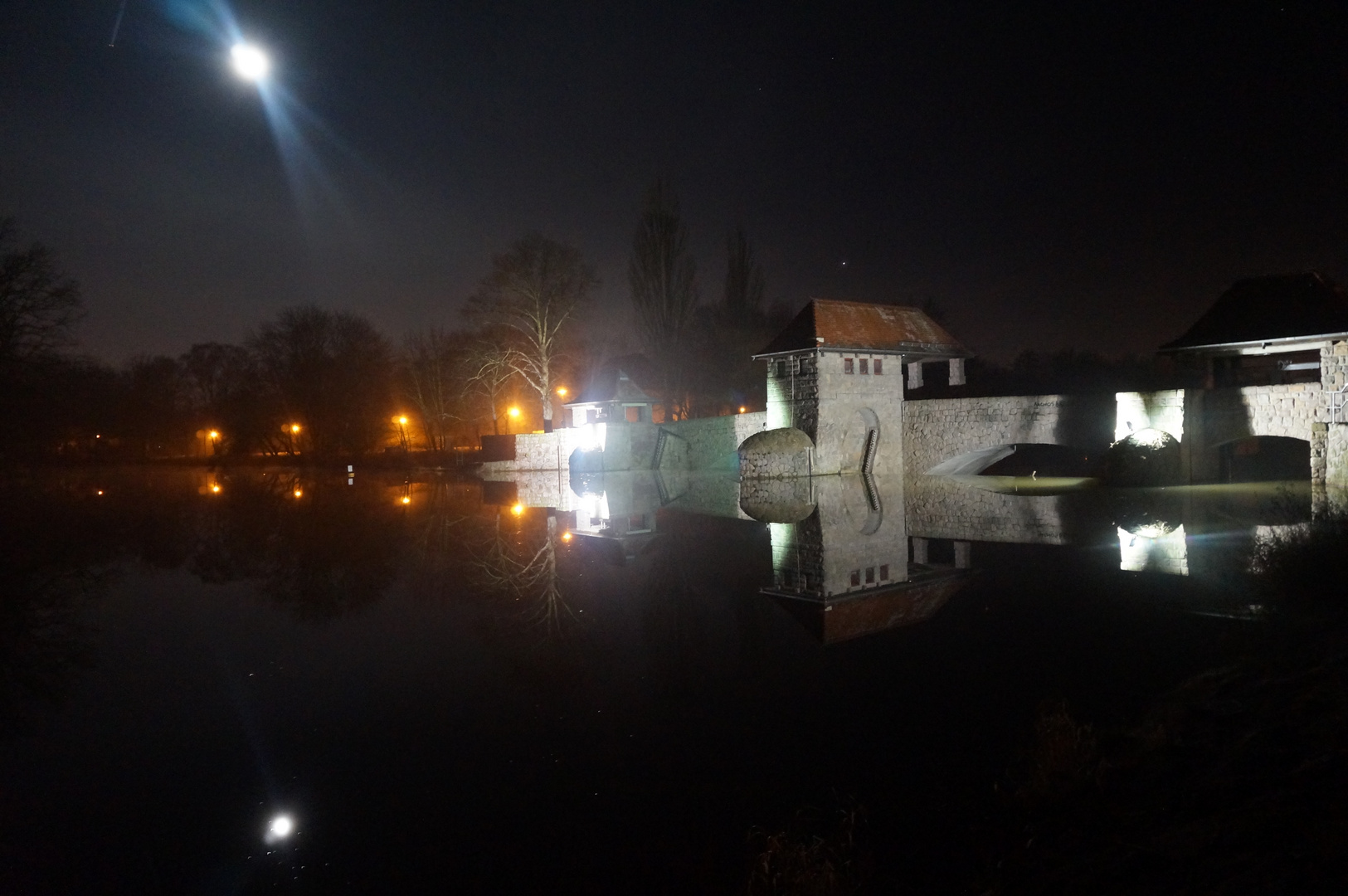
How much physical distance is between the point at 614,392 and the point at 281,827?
114ft

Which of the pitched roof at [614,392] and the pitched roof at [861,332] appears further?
the pitched roof at [614,392]

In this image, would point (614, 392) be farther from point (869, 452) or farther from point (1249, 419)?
point (1249, 419)

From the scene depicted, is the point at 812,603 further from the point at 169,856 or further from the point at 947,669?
the point at 169,856

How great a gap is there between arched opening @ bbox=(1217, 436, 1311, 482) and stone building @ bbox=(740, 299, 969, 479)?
980cm

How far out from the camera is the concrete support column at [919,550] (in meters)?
12.7

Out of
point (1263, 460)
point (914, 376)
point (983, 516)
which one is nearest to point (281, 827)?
point (983, 516)

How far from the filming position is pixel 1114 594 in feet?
31.3

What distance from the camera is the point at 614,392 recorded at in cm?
3931

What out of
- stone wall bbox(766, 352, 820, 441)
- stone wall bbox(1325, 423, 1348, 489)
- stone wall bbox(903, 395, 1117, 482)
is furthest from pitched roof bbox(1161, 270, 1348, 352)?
stone wall bbox(766, 352, 820, 441)

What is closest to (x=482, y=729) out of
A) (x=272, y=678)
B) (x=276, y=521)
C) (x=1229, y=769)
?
(x=272, y=678)

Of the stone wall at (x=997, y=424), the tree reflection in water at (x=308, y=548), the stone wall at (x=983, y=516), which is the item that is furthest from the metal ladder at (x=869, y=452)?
the tree reflection in water at (x=308, y=548)

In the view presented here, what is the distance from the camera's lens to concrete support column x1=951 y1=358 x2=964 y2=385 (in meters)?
32.6

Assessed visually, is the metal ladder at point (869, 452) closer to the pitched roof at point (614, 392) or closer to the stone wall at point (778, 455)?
the stone wall at point (778, 455)

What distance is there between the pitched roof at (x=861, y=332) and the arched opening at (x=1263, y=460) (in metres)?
9.92
